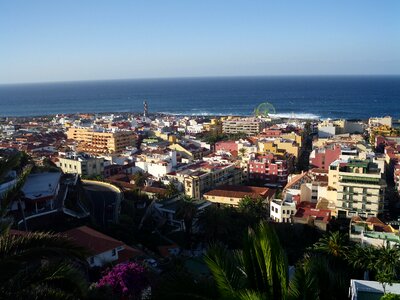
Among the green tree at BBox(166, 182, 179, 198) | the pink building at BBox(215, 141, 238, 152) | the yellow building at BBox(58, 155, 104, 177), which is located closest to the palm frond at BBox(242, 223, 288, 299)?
the green tree at BBox(166, 182, 179, 198)

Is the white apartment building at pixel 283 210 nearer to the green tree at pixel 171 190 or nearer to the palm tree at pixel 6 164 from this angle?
the green tree at pixel 171 190

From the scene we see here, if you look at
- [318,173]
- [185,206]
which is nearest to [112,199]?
[185,206]

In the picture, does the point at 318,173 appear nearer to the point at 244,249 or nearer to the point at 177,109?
the point at 244,249

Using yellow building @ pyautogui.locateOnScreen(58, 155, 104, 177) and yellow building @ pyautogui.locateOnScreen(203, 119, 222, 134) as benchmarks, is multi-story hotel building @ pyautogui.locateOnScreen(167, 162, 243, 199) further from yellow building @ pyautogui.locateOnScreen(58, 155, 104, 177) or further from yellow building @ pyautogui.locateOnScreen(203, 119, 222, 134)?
yellow building @ pyautogui.locateOnScreen(203, 119, 222, 134)

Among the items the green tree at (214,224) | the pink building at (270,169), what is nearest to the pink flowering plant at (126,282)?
the green tree at (214,224)

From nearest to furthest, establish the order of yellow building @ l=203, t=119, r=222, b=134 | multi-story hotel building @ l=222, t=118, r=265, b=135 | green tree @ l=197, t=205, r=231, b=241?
green tree @ l=197, t=205, r=231, b=241 → multi-story hotel building @ l=222, t=118, r=265, b=135 → yellow building @ l=203, t=119, r=222, b=134
